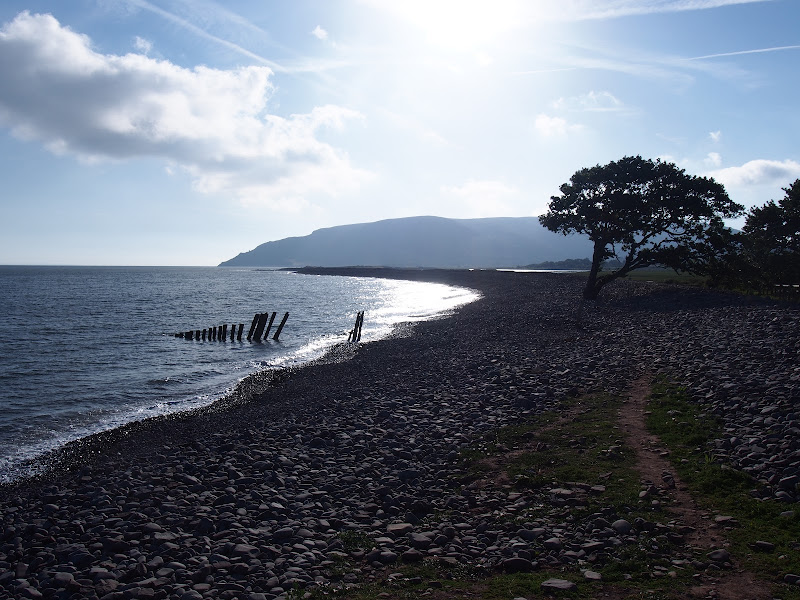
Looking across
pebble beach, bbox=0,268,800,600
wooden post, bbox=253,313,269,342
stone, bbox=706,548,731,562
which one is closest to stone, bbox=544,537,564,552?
pebble beach, bbox=0,268,800,600

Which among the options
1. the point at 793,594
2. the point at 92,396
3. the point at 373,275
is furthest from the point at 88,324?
the point at 373,275

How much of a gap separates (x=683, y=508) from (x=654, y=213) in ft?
129

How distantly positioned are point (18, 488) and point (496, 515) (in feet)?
36.3

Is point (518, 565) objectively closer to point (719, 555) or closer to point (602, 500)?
point (602, 500)

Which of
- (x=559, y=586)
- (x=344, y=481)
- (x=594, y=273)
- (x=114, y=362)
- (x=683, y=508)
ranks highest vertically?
(x=594, y=273)

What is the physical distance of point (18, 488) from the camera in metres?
11.7

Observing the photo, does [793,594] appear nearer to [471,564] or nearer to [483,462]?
[471,564]

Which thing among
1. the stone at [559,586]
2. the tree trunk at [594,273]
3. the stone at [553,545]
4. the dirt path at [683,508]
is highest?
the tree trunk at [594,273]

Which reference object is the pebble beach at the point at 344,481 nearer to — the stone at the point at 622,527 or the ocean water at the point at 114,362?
the stone at the point at 622,527

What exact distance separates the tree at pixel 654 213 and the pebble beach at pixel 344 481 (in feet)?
68.1

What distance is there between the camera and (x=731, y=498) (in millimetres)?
7730

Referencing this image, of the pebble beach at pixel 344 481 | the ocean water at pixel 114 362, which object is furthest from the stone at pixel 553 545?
the ocean water at pixel 114 362

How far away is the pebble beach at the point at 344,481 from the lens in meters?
7.10

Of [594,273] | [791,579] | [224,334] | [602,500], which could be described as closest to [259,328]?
[224,334]
